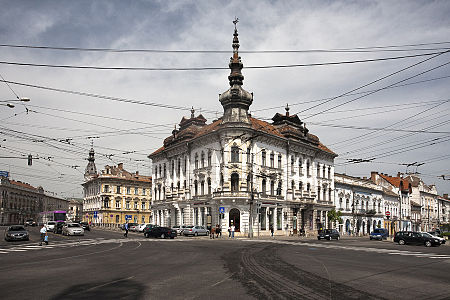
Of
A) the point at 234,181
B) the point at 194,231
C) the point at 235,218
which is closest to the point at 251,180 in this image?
Result: the point at 234,181

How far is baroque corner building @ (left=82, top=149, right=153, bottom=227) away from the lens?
8962cm

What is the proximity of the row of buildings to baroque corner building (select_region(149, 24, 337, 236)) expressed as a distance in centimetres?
13

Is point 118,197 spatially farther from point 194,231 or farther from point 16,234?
point 16,234

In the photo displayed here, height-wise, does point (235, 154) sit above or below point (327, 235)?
above

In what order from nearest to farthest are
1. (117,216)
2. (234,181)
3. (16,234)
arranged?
(16,234) < (234,181) < (117,216)

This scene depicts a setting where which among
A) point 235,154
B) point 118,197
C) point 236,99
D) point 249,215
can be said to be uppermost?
point 236,99

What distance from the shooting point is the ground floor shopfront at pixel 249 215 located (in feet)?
158

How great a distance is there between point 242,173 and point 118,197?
5051cm

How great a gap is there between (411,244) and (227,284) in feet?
113

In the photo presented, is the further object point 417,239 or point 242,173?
point 242,173

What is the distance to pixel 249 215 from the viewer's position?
47875 millimetres

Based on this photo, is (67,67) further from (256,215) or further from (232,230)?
(256,215)

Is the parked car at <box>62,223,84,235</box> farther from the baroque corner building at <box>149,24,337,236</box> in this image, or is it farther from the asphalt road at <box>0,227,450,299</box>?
the asphalt road at <box>0,227,450,299</box>

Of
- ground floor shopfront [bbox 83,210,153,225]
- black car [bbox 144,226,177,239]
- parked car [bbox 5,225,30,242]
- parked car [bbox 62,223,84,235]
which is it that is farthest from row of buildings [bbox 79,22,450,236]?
ground floor shopfront [bbox 83,210,153,225]
